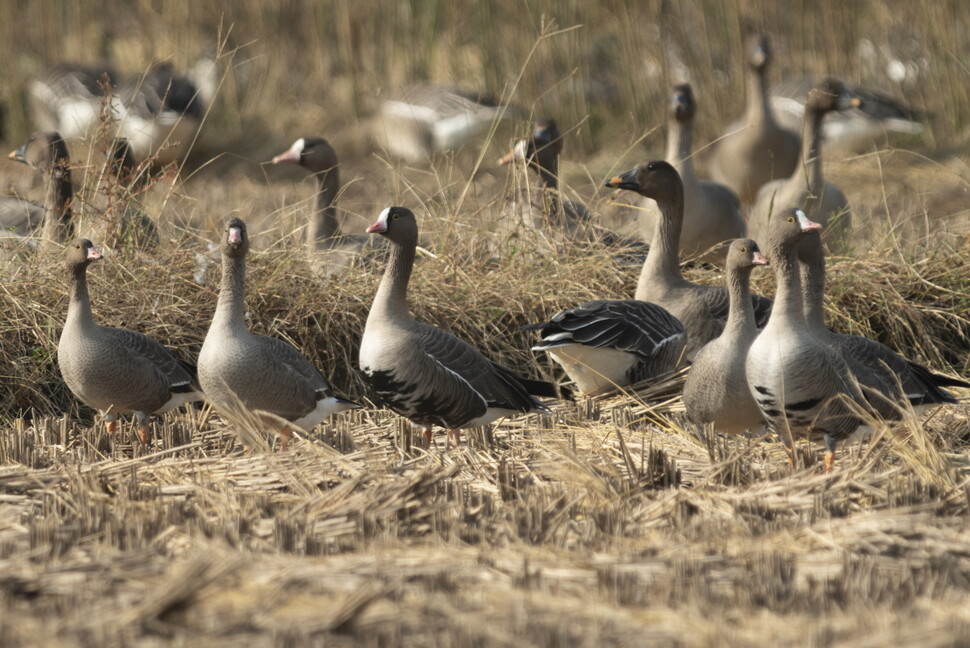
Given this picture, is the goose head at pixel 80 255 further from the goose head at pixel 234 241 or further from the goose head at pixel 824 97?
the goose head at pixel 824 97

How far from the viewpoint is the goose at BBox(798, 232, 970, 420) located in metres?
5.45

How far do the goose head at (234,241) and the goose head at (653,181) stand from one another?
2.57m

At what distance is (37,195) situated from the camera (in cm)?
1158

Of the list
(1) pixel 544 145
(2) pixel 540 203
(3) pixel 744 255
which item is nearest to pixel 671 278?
(2) pixel 540 203

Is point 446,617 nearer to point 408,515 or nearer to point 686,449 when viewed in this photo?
point 408,515

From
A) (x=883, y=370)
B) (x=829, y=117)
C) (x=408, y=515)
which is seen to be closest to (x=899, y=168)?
(x=829, y=117)

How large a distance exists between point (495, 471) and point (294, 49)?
1279cm

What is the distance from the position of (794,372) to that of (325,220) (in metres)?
4.32

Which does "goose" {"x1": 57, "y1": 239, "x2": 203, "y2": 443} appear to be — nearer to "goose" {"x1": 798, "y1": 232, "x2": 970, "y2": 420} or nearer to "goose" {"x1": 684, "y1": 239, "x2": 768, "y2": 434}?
"goose" {"x1": 684, "y1": 239, "x2": 768, "y2": 434}

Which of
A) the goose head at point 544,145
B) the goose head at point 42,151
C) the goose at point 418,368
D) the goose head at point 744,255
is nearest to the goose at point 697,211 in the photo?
the goose head at point 544,145

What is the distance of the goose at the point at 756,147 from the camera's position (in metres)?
11.6

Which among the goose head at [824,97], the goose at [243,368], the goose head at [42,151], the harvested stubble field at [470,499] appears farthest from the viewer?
the goose head at [824,97]

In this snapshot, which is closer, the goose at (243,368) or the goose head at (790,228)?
the goose head at (790,228)

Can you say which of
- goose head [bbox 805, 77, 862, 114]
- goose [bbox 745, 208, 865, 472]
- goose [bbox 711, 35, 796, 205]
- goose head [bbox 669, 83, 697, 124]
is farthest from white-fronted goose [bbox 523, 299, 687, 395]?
goose [bbox 711, 35, 796, 205]
